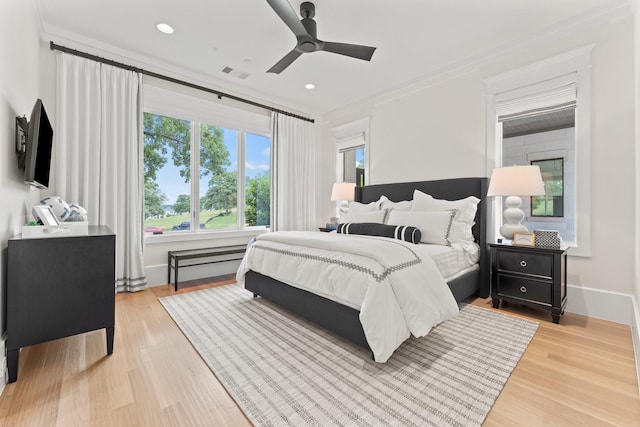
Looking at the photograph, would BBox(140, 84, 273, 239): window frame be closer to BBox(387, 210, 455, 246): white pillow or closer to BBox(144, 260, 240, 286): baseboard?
BBox(144, 260, 240, 286): baseboard

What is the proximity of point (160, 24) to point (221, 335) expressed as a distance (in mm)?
3044

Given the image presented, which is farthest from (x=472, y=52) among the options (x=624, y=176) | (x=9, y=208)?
(x=9, y=208)

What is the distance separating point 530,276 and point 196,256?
370cm

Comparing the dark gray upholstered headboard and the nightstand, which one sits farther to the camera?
the dark gray upholstered headboard

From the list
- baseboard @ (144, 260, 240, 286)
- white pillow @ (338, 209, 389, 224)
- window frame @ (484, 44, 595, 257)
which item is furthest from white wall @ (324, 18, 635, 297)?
baseboard @ (144, 260, 240, 286)

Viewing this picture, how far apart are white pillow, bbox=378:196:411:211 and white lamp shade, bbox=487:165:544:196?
101 centimetres

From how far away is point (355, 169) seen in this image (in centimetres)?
530

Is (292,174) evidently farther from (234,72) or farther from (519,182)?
(519,182)

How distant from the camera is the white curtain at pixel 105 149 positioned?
2957mm

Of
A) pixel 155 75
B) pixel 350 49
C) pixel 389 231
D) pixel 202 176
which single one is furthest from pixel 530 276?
pixel 155 75

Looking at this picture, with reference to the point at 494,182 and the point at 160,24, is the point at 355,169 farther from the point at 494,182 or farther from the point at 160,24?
the point at 160,24

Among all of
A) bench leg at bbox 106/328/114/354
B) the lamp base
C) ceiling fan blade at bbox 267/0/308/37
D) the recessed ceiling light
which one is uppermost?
the recessed ceiling light

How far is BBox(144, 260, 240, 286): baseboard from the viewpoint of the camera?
11.7 feet

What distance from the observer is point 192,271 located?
3.98 metres
